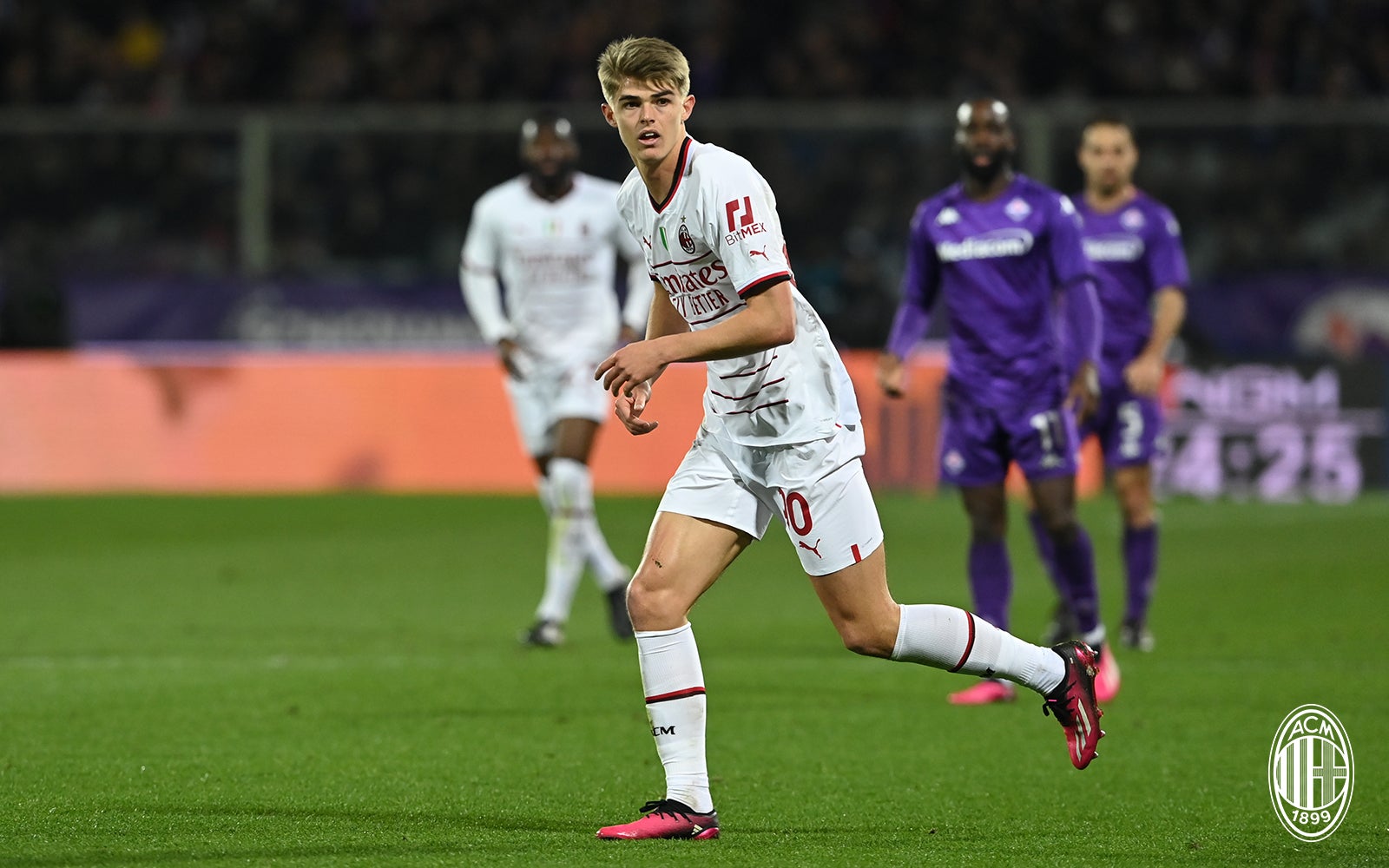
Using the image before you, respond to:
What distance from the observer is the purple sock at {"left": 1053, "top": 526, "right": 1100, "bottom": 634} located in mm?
8359

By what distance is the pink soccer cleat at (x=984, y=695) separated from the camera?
808 centimetres

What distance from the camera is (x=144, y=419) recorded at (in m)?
17.6

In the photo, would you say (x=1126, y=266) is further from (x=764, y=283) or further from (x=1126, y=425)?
(x=764, y=283)

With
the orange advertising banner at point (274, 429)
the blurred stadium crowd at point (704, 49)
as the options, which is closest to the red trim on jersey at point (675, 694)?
the orange advertising banner at point (274, 429)

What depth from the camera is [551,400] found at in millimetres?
10367

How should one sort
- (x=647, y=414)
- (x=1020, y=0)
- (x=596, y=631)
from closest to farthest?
(x=596, y=631)
(x=647, y=414)
(x=1020, y=0)

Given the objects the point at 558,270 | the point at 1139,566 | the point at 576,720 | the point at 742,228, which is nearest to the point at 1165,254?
the point at 1139,566

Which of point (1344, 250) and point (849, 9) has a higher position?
point (849, 9)

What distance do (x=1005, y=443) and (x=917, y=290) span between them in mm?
752

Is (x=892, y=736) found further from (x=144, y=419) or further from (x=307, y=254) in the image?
(x=307, y=254)

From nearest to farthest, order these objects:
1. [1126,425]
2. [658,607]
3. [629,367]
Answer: [629,367]
[658,607]
[1126,425]

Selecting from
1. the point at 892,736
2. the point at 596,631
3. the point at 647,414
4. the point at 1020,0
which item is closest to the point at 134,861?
the point at 892,736

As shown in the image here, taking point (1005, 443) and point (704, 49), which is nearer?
point (1005, 443)

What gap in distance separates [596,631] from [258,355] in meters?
9.04
